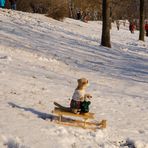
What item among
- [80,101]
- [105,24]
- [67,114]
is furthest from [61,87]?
[105,24]

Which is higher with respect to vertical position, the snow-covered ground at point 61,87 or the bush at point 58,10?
the bush at point 58,10

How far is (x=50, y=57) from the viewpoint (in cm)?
1759

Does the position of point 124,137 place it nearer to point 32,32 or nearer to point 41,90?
point 41,90

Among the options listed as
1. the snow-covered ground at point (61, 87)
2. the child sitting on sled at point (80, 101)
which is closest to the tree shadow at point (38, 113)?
the snow-covered ground at point (61, 87)

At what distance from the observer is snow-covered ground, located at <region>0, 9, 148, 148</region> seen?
8.53 metres

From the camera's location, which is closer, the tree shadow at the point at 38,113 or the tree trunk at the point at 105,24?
the tree shadow at the point at 38,113

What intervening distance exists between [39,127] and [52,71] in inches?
262

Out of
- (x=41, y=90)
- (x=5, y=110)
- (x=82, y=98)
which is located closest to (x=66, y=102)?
(x=41, y=90)

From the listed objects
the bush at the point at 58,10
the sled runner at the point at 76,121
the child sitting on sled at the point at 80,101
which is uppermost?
the bush at the point at 58,10

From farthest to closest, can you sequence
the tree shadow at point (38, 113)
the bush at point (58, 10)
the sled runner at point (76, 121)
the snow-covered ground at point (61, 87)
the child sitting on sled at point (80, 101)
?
the bush at point (58, 10) → the child sitting on sled at point (80, 101) → the tree shadow at point (38, 113) → the sled runner at point (76, 121) → the snow-covered ground at point (61, 87)

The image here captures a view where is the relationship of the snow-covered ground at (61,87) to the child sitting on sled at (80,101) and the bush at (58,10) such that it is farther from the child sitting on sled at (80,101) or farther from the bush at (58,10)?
the bush at (58,10)

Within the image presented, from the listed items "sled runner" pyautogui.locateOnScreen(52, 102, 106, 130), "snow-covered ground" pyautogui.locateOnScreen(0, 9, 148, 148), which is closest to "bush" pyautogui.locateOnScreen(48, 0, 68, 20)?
"snow-covered ground" pyautogui.locateOnScreen(0, 9, 148, 148)

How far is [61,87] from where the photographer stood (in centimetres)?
1305

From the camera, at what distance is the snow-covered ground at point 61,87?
28.0 feet
